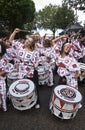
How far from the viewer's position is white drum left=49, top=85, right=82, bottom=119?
18.5 ft

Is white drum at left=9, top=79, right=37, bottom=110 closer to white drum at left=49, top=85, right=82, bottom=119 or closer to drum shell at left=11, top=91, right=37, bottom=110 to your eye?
drum shell at left=11, top=91, right=37, bottom=110

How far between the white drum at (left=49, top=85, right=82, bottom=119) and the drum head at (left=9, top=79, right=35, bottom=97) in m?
0.59

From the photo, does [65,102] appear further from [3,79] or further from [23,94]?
[3,79]

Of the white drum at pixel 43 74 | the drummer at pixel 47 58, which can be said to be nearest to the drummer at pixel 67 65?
the white drum at pixel 43 74

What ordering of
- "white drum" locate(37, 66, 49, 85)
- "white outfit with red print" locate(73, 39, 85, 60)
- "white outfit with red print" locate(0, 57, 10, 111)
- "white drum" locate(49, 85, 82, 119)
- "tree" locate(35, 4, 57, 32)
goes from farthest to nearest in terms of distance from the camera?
"tree" locate(35, 4, 57, 32) < "white outfit with red print" locate(73, 39, 85, 60) < "white drum" locate(37, 66, 49, 85) < "white outfit with red print" locate(0, 57, 10, 111) < "white drum" locate(49, 85, 82, 119)

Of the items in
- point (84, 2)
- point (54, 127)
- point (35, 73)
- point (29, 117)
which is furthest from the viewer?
point (84, 2)

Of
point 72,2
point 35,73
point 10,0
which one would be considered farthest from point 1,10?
point 35,73

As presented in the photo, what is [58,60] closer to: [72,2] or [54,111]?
[54,111]

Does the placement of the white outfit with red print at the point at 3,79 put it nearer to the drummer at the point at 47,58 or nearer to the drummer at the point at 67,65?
the drummer at the point at 67,65

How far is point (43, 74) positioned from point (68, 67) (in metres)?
2.53

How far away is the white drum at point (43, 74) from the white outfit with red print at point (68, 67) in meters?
2.34

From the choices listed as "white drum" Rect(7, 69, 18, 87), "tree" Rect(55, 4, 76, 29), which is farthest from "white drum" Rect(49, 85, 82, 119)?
"tree" Rect(55, 4, 76, 29)

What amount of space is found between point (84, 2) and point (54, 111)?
26.5 metres

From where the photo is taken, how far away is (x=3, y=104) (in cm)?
665
